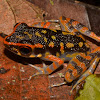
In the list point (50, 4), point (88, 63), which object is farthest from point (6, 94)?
point (50, 4)

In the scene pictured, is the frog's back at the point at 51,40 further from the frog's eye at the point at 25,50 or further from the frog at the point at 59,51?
the frog's eye at the point at 25,50

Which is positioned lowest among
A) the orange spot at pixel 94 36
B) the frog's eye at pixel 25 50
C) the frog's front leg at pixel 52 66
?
the frog's front leg at pixel 52 66

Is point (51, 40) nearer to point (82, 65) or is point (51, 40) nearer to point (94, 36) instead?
point (82, 65)

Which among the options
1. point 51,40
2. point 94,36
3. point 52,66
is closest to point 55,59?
point 52,66

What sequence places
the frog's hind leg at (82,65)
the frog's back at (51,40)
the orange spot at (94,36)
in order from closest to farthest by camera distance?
the frog's back at (51,40) → the frog's hind leg at (82,65) → the orange spot at (94,36)

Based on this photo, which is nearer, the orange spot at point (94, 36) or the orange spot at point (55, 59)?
the orange spot at point (55, 59)

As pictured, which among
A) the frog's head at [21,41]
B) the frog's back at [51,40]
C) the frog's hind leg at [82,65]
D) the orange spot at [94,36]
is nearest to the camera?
the frog's head at [21,41]

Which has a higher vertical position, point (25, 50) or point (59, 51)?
point (25, 50)

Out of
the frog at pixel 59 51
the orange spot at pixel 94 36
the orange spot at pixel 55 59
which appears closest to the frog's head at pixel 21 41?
the frog at pixel 59 51

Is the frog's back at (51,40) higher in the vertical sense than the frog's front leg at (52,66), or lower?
higher
